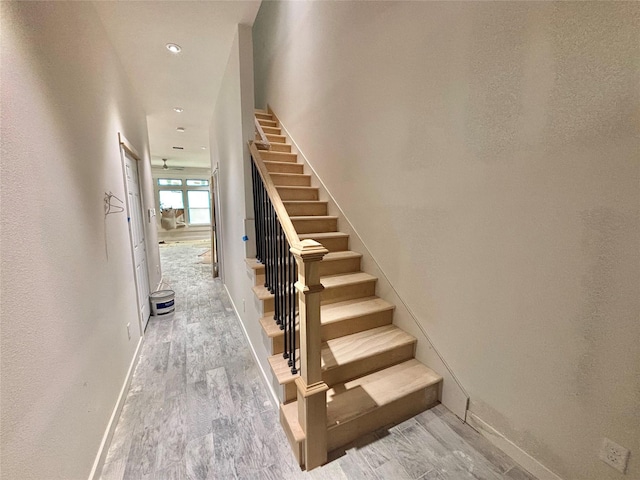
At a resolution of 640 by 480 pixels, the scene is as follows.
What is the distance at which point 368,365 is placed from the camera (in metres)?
1.92

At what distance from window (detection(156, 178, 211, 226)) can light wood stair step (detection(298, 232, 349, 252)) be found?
9.09 m

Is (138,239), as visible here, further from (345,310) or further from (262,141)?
(345,310)

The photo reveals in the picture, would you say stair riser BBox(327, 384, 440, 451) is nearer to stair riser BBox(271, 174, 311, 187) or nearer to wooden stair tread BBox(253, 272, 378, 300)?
wooden stair tread BBox(253, 272, 378, 300)

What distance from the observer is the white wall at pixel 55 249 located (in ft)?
2.99

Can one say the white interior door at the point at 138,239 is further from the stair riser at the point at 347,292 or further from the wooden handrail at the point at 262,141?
the stair riser at the point at 347,292

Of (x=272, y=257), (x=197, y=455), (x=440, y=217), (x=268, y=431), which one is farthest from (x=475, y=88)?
(x=197, y=455)

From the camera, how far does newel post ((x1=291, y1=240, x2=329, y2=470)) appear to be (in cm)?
130

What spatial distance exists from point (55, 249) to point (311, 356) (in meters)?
1.28

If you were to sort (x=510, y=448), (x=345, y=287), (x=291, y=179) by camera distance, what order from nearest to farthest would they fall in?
(x=510, y=448)
(x=345, y=287)
(x=291, y=179)

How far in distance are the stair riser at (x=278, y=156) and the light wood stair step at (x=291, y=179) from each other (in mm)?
422

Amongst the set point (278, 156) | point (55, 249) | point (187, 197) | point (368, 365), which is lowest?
point (368, 365)

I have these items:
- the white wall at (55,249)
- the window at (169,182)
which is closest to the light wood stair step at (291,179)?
the white wall at (55,249)

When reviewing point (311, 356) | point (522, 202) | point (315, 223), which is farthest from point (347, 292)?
point (522, 202)

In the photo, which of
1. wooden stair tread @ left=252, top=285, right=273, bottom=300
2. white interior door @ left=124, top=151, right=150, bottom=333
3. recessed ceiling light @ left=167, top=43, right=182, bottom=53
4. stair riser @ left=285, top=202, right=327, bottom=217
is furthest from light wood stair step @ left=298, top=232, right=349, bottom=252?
recessed ceiling light @ left=167, top=43, right=182, bottom=53
